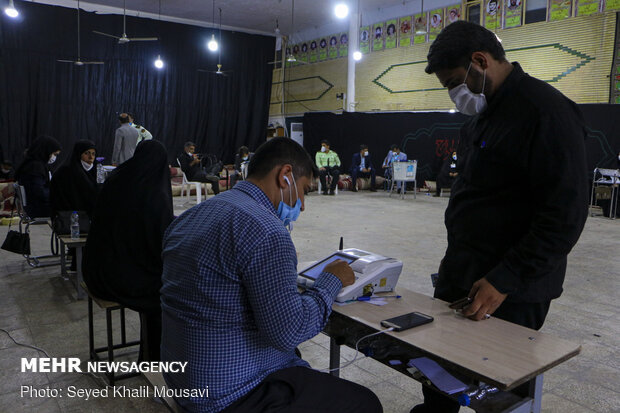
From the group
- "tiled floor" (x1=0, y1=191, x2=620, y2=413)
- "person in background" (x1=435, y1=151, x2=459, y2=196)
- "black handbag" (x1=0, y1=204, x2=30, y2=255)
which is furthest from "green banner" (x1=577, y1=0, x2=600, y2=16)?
"black handbag" (x1=0, y1=204, x2=30, y2=255)

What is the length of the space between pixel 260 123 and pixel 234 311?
1656 cm

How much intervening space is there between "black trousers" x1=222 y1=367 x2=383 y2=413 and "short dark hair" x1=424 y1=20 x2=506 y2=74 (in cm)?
99

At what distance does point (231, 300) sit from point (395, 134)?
12535 mm

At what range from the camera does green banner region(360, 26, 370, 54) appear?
14.2 metres

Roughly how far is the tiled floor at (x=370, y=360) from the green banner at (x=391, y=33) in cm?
773

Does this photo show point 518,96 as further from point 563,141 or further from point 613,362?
point 613,362

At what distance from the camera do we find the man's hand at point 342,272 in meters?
1.53

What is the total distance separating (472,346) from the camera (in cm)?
133

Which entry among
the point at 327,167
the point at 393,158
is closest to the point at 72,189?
the point at 327,167

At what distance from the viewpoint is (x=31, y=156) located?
5.22m

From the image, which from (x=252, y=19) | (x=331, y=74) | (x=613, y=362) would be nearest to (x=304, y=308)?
(x=613, y=362)

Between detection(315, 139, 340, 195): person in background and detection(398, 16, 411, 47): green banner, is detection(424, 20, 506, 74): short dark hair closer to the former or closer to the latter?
detection(315, 139, 340, 195): person in background

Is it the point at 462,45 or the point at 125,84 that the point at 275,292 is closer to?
the point at 462,45

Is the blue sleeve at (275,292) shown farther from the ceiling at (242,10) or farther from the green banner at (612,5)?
the ceiling at (242,10)
